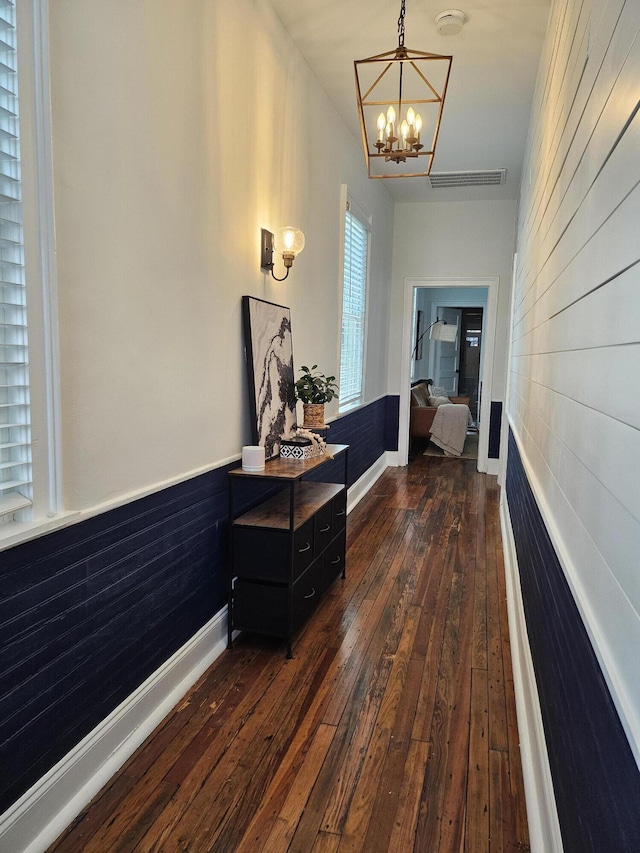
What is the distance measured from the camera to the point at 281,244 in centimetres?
302

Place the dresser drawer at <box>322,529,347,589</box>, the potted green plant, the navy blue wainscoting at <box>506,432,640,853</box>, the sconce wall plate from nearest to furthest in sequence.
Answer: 1. the navy blue wainscoting at <box>506,432,640,853</box>
2. the sconce wall plate
3. the dresser drawer at <box>322,529,347,589</box>
4. the potted green plant

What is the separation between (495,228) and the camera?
645cm

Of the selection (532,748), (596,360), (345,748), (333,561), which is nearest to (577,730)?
(532,748)

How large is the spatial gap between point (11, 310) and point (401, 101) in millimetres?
2074

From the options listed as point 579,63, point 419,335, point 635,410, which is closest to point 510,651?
point 635,410

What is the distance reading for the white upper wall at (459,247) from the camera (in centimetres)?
644

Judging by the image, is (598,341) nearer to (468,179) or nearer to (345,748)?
(345,748)

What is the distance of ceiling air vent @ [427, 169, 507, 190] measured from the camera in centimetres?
554

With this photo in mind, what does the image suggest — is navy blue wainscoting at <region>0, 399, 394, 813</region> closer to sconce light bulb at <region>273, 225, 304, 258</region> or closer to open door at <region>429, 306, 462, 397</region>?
sconce light bulb at <region>273, 225, 304, 258</region>

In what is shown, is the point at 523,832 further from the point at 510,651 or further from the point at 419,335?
the point at 419,335

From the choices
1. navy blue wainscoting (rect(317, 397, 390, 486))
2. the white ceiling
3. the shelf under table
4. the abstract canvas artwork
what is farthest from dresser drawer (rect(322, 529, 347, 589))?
the white ceiling

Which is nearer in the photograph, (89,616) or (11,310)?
(11,310)

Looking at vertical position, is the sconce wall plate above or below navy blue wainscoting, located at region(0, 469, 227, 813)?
above

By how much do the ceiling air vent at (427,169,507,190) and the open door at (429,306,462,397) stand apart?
20.3ft
